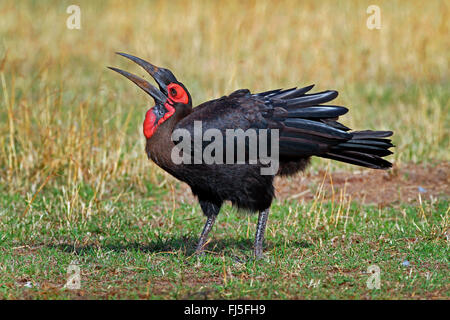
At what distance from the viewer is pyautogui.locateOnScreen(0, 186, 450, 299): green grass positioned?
4867 millimetres

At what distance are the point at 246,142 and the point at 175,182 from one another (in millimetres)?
2614

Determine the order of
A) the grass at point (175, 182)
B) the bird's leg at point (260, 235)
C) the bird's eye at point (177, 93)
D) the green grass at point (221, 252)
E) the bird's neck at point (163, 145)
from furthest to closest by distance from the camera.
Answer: the bird's leg at point (260, 235)
the bird's eye at point (177, 93)
the bird's neck at point (163, 145)
the grass at point (175, 182)
the green grass at point (221, 252)

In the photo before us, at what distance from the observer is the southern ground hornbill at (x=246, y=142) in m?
5.40

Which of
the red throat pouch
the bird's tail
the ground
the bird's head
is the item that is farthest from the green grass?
the bird's head

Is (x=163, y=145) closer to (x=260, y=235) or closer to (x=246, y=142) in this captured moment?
(x=246, y=142)

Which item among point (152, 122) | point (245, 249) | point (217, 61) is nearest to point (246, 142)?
point (152, 122)

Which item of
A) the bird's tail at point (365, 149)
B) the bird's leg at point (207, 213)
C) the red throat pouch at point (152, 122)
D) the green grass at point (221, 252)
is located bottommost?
the green grass at point (221, 252)

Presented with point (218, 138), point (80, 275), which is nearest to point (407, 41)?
point (218, 138)

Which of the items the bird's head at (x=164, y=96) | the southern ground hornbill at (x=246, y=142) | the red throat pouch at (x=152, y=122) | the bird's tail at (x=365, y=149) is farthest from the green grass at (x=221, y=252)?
the bird's head at (x=164, y=96)

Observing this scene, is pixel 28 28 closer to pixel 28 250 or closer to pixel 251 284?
pixel 28 250

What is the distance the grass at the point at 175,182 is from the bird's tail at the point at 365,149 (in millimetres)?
686

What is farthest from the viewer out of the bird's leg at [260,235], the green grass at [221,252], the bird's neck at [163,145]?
the bird's leg at [260,235]

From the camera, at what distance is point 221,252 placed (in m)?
5.88

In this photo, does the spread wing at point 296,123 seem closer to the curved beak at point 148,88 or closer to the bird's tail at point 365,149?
the bird's tail at point 365,149
